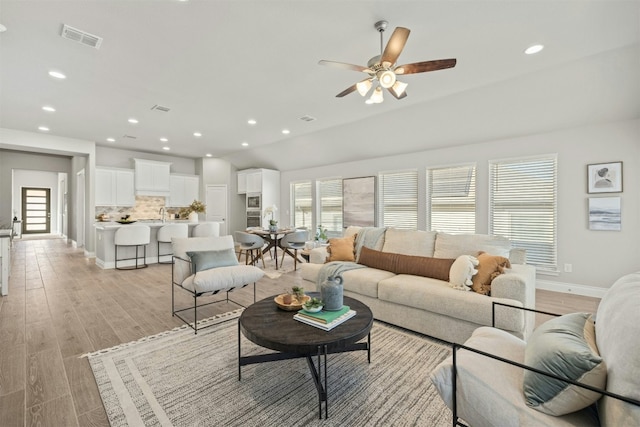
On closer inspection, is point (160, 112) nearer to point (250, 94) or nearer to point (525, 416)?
point (250, 94)

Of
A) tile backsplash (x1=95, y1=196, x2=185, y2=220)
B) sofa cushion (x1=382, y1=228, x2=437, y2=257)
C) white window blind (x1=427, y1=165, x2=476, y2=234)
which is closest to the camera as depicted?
sofa cushion (x1=382, y1=228, x2=437, y2=257)

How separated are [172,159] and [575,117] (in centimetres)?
956

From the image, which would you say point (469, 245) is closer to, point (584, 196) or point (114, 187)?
point (584, 196)

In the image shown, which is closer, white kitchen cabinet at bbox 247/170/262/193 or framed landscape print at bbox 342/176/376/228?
framed landscape print at bbox 342/176/376/228

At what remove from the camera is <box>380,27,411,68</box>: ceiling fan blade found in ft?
6.85

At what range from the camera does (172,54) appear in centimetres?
306

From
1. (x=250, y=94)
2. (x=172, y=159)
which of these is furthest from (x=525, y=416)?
(x=172, y=159)

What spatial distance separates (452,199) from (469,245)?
8.19ft

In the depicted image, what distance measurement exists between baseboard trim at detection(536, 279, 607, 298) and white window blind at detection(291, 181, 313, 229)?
5.08 meters

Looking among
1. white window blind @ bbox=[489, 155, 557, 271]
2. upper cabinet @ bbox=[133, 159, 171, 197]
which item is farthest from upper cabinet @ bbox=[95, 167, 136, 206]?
white window blind @ bbox=[489, 155, 557, 271]

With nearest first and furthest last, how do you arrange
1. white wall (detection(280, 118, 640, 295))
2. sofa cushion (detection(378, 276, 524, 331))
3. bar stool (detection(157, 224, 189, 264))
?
sofa cushion (detection(378, 276, 524, 331))
white wall (detection(280, 118, 640, 295))
bar stool (detection(157, 224, 189, 264))

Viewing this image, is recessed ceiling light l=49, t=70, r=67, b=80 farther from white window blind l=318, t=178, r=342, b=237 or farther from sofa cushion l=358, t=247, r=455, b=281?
white window blind l=318, t=178, r=342, b=237

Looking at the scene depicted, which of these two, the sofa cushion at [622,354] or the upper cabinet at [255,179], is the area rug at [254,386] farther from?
the upper cabinet at [255,179]

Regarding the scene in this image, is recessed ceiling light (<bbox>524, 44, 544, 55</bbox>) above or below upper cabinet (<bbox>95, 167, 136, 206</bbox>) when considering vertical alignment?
above
